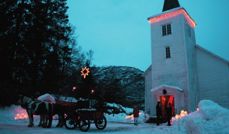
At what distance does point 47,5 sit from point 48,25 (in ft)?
8.01

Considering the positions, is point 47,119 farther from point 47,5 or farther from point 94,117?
point 47,5

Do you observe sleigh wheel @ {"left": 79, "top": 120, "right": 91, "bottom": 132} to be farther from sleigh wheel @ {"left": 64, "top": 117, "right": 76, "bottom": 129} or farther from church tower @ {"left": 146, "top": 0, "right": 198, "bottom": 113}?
church tower @ {"left": 146, "top": 0, "right": 198, "bottom": 113}

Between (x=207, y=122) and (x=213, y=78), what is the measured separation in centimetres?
1829

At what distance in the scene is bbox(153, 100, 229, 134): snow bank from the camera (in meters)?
8.94

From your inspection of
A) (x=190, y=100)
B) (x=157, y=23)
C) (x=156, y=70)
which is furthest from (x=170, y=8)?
(x=190, y=100)

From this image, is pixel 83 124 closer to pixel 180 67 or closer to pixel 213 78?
pixel 180 67

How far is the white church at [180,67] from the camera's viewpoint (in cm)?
2581

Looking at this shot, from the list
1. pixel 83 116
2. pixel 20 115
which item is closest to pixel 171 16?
pixel 20 115

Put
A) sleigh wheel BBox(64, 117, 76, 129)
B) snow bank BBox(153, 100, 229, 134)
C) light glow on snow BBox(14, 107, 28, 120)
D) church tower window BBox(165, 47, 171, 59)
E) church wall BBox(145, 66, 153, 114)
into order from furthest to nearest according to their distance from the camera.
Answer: church wall BBox(145, 66, 153, 114), church tower window BBox(165, 47, 171, 59), light glow on snow BBox(14, 107, 28, 120), sleigh wheel BBox(64, 117, 76, 129), snow bank BBox(153, 100, 229, 134)

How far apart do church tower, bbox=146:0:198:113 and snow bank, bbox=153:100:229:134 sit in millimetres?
14021

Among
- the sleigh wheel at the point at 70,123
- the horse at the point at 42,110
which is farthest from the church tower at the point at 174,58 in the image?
the horse at the point at 42,110

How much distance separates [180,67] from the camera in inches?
1040

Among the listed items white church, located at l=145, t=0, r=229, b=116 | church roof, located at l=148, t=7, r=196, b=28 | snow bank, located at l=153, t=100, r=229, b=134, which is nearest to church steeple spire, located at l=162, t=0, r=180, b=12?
white church, located at l=145, t=0, r=229, b=116

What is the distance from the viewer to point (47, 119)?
1480 centimetres
